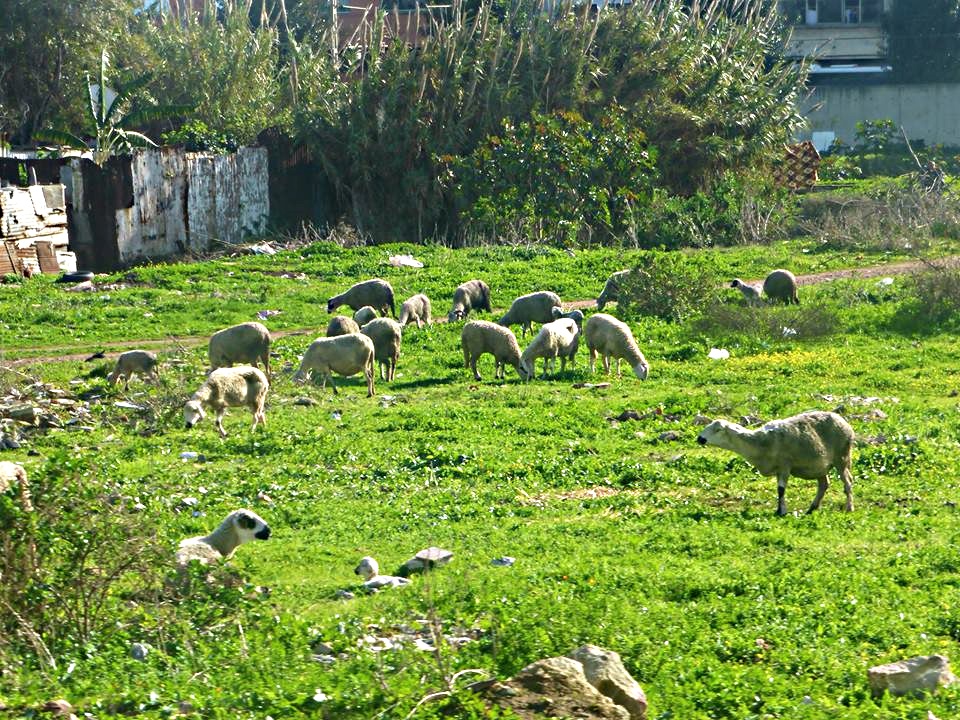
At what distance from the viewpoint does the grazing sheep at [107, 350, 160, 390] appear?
18.0 m

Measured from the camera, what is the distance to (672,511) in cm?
1245

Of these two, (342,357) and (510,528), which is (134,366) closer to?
(342,357)

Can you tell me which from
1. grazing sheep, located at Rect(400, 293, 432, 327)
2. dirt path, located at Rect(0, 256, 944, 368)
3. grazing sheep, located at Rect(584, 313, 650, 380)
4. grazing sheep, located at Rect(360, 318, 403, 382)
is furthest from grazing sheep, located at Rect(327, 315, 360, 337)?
grazing sheep, located at Rect(584, 313, 650, 380)

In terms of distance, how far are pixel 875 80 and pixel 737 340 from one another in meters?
46.7

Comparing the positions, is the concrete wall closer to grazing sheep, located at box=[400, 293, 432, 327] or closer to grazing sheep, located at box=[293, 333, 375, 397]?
grazing sheep, located at box=[400, 293, 432, 327]

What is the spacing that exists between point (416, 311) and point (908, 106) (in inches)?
Result: 1754

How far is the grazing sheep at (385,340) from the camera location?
1914 centimetres

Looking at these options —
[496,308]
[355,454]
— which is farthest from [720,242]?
[355,454]

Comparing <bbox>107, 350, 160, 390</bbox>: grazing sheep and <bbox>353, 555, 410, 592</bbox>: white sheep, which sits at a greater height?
<bbox>107, 350, 160, 390</bbox>: grazing sheep

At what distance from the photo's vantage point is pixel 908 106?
61438 millimetres

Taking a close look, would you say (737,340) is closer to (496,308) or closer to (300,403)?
(496,308)

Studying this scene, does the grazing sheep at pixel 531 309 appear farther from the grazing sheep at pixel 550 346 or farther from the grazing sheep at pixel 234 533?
the grazing sheep at pixel 234 533

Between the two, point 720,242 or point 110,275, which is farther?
point 720,242

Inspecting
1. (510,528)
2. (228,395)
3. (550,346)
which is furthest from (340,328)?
(510,528)
